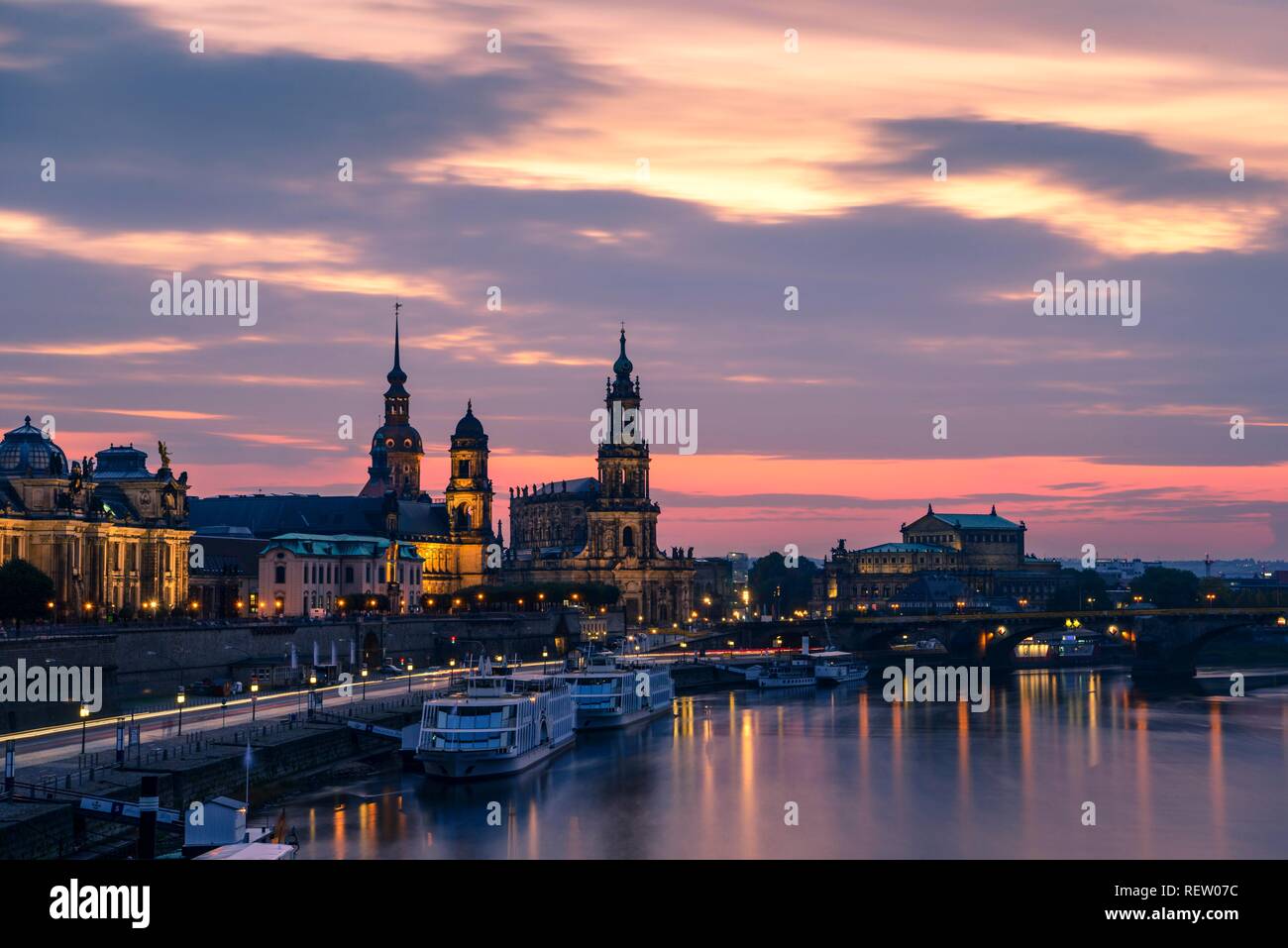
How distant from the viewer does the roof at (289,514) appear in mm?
183125

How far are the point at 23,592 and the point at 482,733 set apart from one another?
36667 mm

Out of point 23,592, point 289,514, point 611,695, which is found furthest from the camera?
point 289,514

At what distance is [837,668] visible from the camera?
155375 mm

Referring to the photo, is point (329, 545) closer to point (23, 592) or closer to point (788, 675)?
point (788, 675)

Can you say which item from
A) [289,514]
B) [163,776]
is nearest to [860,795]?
[163,776]

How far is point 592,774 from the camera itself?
8031cm

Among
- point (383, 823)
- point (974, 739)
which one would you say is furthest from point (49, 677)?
point (974, 739)

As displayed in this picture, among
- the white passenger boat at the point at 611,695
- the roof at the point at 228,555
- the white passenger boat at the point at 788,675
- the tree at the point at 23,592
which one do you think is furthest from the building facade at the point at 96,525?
the white passenger boat at the point at 788,675

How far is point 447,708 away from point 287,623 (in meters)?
39.7

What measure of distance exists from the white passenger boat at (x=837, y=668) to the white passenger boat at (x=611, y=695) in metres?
37.6

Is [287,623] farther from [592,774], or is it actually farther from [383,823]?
[383,823]

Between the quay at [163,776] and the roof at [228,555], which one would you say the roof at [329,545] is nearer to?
the roof at [228,555]

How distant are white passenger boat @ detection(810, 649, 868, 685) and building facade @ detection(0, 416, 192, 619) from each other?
182ft

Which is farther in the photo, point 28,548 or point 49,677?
point 28,548
